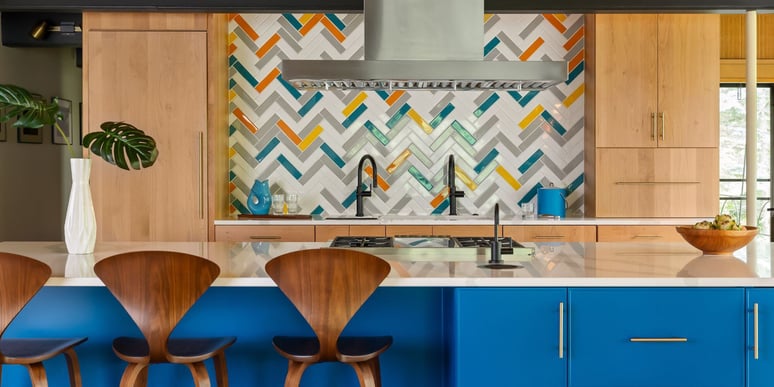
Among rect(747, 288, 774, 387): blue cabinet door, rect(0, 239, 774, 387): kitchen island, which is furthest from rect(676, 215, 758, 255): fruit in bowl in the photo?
rect(747, 288, 774, 387): blue cabinet door

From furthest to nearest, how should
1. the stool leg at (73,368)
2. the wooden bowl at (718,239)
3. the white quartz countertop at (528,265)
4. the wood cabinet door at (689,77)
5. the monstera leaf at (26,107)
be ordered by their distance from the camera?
the wood cabinet door at (689,77) → the monstera leaf at (26,107) → the wooden bowl at (718,239) → the stool leg at (73,368) → the white quartz countertop at (528,265)

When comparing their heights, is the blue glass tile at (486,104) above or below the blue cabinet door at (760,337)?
above

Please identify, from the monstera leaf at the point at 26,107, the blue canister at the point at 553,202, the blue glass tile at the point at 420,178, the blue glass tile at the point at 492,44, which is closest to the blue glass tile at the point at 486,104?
the blue glass tile at the point at 492,44

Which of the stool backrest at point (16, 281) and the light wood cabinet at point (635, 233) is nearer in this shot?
the stool backrest at point (16, 281)

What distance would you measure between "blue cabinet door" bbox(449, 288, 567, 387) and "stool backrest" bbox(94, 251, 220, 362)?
83cm

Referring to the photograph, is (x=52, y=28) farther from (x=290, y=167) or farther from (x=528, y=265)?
(x=528, y=265)

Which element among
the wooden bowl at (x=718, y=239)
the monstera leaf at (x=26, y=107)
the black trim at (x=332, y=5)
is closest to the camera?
the wooden bowl at (x=718, y=239)

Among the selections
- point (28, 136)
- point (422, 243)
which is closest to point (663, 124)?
point (422, 243)

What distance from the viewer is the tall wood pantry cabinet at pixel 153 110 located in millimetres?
4734

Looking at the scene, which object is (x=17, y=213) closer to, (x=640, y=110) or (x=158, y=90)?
(x=158, y=90)

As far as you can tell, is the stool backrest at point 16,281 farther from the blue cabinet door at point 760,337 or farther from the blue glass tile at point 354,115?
the blue glass tile at point 354,115

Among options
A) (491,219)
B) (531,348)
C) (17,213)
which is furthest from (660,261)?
(17,213)

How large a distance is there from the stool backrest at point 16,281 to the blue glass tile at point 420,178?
3295 millimetres

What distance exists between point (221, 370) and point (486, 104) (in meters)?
3.29
